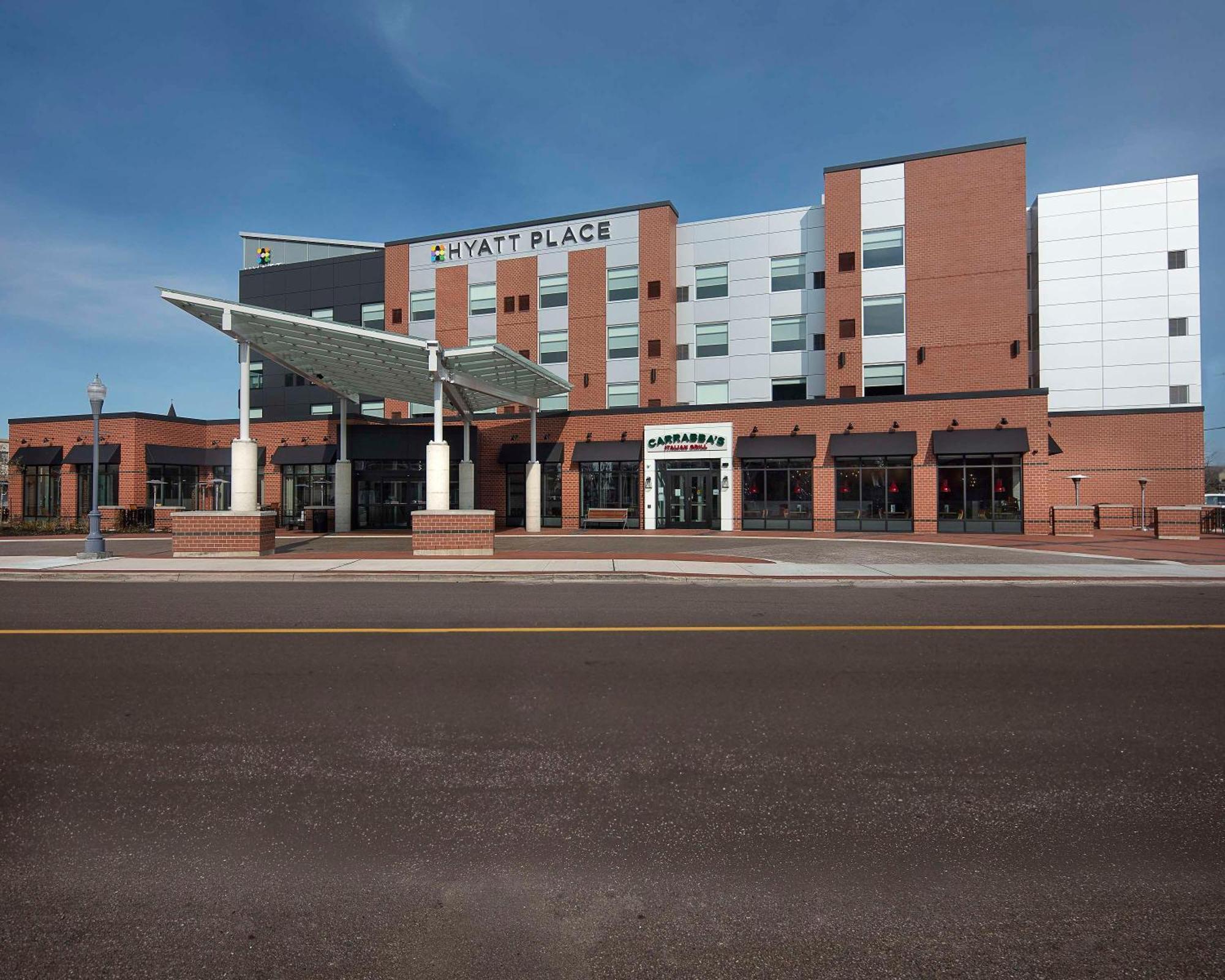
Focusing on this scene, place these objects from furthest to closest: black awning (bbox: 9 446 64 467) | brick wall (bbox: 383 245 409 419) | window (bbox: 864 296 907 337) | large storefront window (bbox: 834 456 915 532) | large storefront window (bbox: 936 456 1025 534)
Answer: brick wall (bbox: 383 245 409 419), black awning (bbox: 9 446 64 467), window (bbox: 864 296 907 337), large storefront window (bbox: 834 456 915 532), large storefront window (bbox: 936 456 1025 534)

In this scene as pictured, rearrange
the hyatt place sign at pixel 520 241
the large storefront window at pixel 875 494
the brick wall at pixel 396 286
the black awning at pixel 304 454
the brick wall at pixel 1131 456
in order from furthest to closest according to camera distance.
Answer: the brick wall at pixel 396 286, the hyatt place sign at pixel 520 241, the black awning at pixel 304 454, the brick wall at pixel 1131 456, the large storefront window at pixel 875 494

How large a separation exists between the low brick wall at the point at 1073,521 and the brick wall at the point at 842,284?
9.41 metres

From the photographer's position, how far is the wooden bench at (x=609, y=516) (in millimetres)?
29547

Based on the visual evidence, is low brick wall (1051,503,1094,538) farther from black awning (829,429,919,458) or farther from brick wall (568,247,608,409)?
brick wall (568,247,608,409)

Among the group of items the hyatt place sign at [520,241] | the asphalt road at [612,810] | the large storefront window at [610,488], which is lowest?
the asphalt road at [612,810]

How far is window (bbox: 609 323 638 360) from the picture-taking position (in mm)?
34031

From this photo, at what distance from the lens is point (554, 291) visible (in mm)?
→ 35281

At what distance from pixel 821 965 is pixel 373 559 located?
1466cm

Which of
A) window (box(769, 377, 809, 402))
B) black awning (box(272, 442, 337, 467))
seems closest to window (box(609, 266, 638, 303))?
window (box(769, 377, 809, 402))

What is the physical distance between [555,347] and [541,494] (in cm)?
851

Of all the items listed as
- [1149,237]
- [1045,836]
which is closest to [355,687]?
[1045,836]

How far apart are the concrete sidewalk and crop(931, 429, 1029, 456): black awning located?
423 inches

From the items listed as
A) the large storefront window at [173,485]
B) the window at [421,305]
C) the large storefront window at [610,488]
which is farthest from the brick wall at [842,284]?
the large storefront window at [173,485]

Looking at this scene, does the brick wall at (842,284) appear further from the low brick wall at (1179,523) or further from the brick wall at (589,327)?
the low brick wall at (1179,523)
